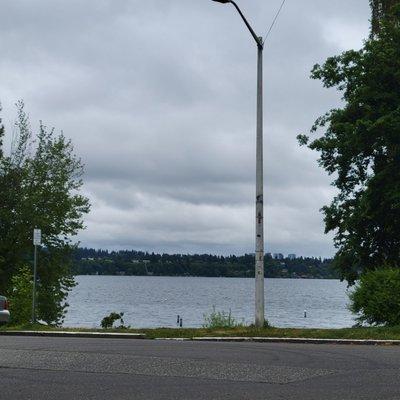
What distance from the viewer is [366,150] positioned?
92.0 feet

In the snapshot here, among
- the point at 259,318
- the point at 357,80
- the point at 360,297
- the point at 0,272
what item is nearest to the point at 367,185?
the point at 357,80

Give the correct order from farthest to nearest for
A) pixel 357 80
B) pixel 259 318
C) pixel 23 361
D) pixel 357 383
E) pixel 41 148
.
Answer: pixel 41 148
pixel 357 80
pixel 259 318
pixel 23 361
pixel 357 383

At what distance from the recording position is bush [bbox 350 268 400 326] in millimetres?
19000

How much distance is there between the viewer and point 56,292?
45219 mm

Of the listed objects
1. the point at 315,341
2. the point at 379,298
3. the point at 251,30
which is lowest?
the point at 315,341

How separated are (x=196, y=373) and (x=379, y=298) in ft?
36.3

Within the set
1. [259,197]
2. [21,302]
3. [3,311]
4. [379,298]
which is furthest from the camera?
[21,302]

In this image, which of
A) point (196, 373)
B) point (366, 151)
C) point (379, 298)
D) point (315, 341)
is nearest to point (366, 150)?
point (366, 151)

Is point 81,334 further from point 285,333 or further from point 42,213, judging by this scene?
point 42,213

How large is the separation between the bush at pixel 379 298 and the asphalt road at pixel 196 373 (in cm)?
688

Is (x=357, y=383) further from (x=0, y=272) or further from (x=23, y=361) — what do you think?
(x=0, y=272)

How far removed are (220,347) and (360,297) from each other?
8096 mm

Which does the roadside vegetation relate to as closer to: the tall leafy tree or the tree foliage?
the tall leafy tree

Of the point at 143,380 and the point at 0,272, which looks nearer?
the point at 143,380
